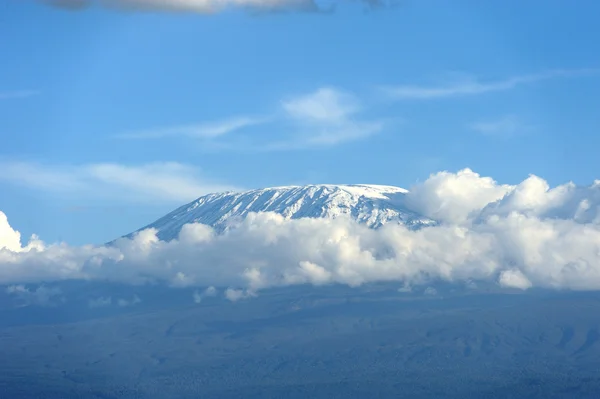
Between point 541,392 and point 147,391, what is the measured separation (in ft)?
236

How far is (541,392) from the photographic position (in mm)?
180750

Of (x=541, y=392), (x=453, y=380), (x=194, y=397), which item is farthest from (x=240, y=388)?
(x=541, y=392)

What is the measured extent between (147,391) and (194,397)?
12.2 m

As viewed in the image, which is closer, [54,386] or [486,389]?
[486,389]

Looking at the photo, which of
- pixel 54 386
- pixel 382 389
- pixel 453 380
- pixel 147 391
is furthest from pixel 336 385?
pixel 54 386

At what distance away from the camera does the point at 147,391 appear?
19962cm

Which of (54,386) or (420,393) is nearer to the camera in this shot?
(420,393)

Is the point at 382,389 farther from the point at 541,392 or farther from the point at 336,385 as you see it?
the point at 541,392

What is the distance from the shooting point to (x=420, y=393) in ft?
611

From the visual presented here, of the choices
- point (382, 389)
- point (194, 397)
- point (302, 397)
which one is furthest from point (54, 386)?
point (382, 389)

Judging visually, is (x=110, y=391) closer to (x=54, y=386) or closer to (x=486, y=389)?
(x=54, y=386)

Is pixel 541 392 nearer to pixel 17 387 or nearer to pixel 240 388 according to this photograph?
pixel 240 388

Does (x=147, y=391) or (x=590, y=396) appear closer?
(x=590, y=396)

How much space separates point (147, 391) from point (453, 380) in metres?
56.7
